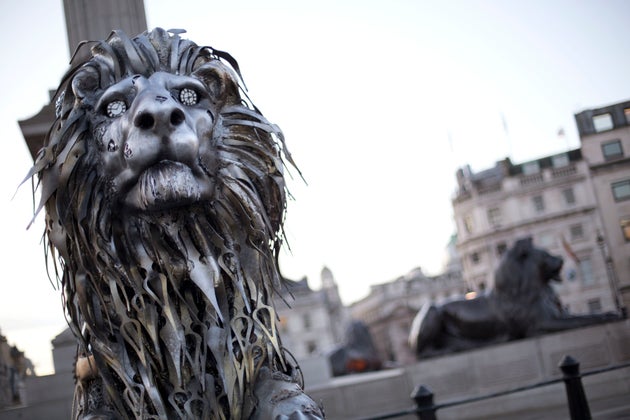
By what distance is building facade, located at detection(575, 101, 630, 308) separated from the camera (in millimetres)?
40062

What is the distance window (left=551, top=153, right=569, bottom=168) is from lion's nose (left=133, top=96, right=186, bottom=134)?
47368mm

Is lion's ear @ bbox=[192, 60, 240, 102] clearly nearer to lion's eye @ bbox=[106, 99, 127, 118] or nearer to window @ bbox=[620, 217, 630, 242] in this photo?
lion's eye @ bbox=[106, 99, 127, 118]

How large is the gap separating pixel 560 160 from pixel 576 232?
4921 mm

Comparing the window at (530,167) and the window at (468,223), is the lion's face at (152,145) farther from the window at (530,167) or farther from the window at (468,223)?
the window at (468,223)

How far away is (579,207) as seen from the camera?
4584cm

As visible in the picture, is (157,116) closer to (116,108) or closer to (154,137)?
(154,137)

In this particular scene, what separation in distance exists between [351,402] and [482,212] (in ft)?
138

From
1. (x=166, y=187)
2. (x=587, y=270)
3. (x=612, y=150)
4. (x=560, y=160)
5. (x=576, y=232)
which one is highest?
(x=560, y=160)

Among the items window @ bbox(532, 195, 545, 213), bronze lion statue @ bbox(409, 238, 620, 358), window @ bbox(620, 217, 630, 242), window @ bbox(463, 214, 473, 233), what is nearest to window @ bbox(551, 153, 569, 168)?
window @ bbox(532, 195, 545, 213)

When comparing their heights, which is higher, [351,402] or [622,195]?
[622,195]

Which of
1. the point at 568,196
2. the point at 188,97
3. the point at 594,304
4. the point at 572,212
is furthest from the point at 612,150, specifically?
the point at 188,97

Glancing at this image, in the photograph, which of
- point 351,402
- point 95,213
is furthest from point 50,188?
point 351,402

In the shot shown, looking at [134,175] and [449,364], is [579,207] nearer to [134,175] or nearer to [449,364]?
[449,364]

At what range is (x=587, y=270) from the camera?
4650 centimetres
